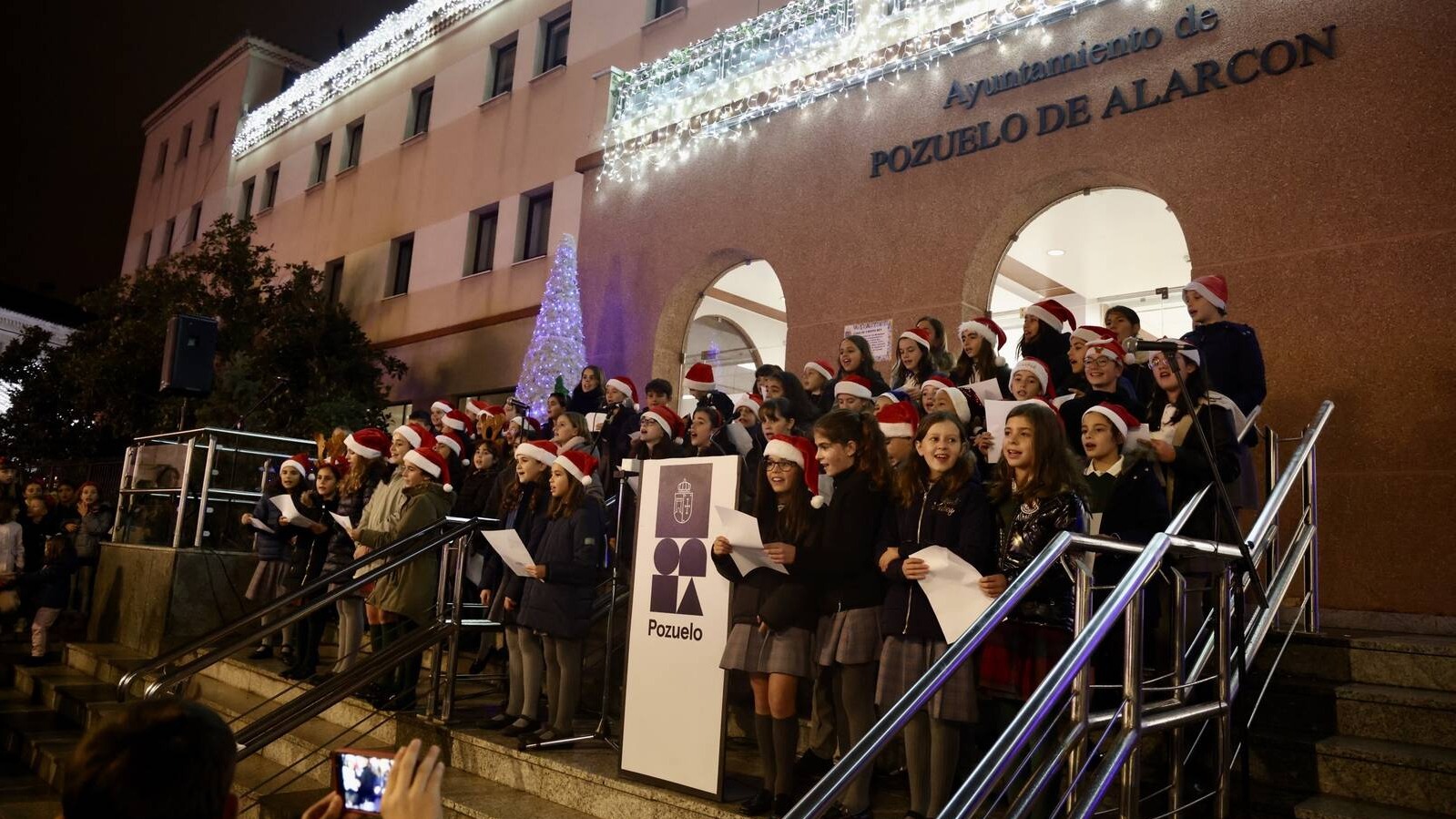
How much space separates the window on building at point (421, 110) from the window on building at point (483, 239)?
137 inches

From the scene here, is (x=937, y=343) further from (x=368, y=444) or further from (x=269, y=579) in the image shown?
(x=269, y=579)

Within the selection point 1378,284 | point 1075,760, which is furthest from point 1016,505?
point 1378,284

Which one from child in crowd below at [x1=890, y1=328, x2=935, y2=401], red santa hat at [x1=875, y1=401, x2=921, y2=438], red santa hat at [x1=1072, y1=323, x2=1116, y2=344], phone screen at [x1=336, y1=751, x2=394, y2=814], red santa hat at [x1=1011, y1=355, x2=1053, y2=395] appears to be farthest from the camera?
child in crowd below at [x1=890, y1=328, x2=935, y2=401]

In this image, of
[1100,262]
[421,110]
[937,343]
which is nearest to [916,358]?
[937,343]

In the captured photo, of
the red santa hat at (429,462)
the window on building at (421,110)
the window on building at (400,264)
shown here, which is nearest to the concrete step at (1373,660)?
the red santa hat at (429,462)

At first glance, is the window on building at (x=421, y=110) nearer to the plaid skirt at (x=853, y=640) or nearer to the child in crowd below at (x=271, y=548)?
the child in crowd below at (x=271, y=548)

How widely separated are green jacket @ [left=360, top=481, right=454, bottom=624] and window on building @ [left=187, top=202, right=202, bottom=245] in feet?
84.4

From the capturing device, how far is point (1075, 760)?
339 cm

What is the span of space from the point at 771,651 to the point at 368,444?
5.01 meters

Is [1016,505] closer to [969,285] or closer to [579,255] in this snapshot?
[969,285]

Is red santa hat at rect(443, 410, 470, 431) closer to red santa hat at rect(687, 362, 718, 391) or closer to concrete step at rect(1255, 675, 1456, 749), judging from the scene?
red santa hat at rect(687, 362, 718, 391)

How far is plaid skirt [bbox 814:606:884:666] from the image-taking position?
4.54 m

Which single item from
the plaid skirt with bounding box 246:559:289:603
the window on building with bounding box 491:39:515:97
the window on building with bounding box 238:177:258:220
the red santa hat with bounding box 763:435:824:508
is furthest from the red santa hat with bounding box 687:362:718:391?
the window on building with bounding box 238:177:258:220

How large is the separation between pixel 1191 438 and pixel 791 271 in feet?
23.5
